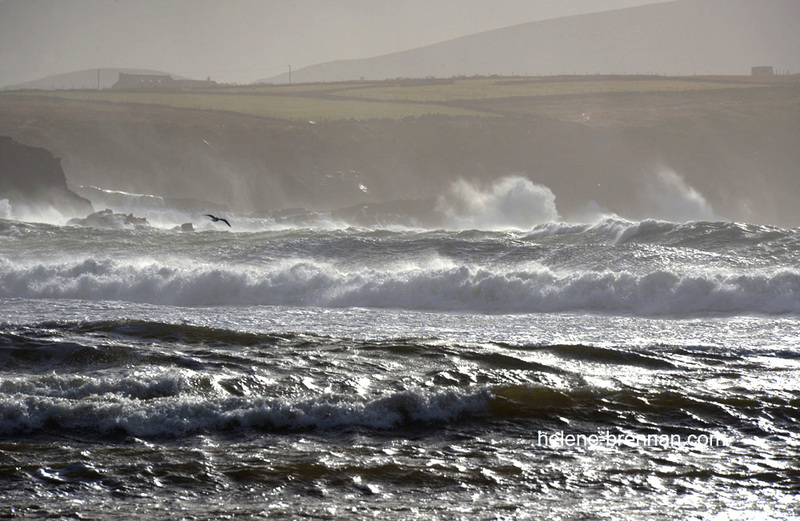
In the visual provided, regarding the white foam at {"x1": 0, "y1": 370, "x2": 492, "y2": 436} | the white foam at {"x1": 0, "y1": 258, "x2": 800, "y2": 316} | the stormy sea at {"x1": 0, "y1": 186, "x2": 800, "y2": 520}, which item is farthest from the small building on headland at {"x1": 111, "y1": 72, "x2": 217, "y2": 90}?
the white foam at {"x1": 0, "y1": 370, "x2": 492, "y2": 436}

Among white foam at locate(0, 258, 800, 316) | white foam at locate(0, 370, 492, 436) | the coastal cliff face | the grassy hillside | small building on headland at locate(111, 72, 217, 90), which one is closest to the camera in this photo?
white foam at locate(0, 370, 492, 436)

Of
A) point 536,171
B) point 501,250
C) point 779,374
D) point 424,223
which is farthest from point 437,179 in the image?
point 779,374

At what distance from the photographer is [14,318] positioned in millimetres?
14117

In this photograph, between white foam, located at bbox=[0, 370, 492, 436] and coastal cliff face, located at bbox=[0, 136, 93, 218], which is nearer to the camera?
white foam, located at bbox=[0, 370, 492, 436]

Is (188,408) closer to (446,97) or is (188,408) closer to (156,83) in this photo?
(446,97)

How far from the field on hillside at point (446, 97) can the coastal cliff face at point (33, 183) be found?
73.2ft

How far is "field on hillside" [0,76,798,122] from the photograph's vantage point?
219 feet

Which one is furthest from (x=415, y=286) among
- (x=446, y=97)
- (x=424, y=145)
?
(x=446, y=97)

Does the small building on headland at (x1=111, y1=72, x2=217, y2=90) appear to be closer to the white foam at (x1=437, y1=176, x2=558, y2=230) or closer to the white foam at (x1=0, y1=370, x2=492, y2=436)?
the white foam at (x1=437, y1=176, x2=558, y2=230)

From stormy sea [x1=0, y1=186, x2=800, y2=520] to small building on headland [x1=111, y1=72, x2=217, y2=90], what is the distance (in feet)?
219

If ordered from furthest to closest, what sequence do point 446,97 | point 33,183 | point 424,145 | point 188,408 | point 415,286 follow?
point 446,97
point 424,145
point 33,183
point 415,286
point 188,408

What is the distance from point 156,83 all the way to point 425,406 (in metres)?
85.8

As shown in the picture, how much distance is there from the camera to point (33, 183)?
42.7 metres

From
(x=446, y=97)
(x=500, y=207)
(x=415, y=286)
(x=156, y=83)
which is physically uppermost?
(x=156, y=83)
